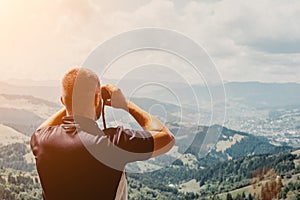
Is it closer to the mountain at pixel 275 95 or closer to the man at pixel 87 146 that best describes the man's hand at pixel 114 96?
the man at pixel 87 146

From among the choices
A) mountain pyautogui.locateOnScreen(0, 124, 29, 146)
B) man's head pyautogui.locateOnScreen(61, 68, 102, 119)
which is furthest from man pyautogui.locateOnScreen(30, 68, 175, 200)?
mountain pyautogui.locateOnScreen(0, 124, 29, 146)

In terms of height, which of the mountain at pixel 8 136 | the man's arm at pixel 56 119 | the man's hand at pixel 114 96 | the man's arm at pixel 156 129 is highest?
the man's hand at pixel 114 96

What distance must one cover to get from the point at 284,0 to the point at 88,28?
257cm

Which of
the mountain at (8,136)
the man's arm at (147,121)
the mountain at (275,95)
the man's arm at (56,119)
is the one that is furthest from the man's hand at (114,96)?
the mountain at (275,95)

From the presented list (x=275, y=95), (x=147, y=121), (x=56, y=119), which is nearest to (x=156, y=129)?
(x=147, y=121)

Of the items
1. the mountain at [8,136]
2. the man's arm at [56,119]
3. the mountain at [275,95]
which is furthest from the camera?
the mountain at [275,95]

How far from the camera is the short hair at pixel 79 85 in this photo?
813 millimetres

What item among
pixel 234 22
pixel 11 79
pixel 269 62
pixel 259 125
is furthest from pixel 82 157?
pixel 269 62

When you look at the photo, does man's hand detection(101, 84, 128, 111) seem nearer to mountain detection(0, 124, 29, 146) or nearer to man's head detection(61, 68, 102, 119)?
man's head detection(61, 68, 102, 119)

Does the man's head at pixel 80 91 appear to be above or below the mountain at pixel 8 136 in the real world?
above

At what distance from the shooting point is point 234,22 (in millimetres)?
5211

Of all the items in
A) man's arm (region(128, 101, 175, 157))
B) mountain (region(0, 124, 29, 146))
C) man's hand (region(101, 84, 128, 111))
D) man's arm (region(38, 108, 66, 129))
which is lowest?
mountain (region(0, 124, 29, 146))

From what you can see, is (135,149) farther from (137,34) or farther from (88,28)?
(88,28)

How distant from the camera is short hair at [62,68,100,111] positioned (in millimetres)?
813
